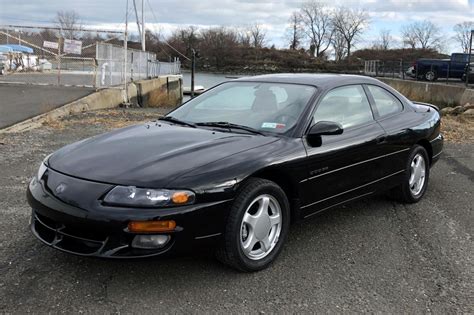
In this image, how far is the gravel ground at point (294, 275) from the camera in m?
3.11

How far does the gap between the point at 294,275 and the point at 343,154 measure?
1.22 m

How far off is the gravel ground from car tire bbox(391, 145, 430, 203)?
1.36 feet

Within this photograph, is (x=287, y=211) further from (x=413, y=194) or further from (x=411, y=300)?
(x=413, y=194)

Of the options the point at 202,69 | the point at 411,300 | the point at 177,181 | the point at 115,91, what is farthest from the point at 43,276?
the point at 202,69

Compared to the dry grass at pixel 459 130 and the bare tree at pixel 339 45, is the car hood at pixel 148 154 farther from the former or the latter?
the bare tree at pixel 339 45

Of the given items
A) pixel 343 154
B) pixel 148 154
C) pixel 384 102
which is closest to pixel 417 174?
pixel 384 102

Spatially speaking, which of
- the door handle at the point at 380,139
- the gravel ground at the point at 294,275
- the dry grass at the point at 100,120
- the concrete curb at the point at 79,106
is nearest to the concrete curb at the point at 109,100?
the concrete curb at the point at 79,106

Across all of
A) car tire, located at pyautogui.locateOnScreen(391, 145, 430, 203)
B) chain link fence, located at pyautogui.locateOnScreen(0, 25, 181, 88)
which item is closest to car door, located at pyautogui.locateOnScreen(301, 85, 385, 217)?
car tire, located at pyautogui.locateOnScreen(391, 145, 430, 203)

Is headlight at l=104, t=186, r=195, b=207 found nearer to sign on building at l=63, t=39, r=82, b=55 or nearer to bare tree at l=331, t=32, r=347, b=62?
sign on building at l=63, t=39, r=82, b=55

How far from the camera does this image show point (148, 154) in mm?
3514

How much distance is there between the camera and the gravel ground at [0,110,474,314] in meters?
→ 3.11

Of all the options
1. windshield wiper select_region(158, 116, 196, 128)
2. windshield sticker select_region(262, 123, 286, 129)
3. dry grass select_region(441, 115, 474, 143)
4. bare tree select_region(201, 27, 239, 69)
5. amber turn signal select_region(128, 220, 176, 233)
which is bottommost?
amber turn signal select_region(128, 220, 176, 233)

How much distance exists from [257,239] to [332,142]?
45.6 inches

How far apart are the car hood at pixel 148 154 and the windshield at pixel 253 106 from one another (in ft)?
0.93
